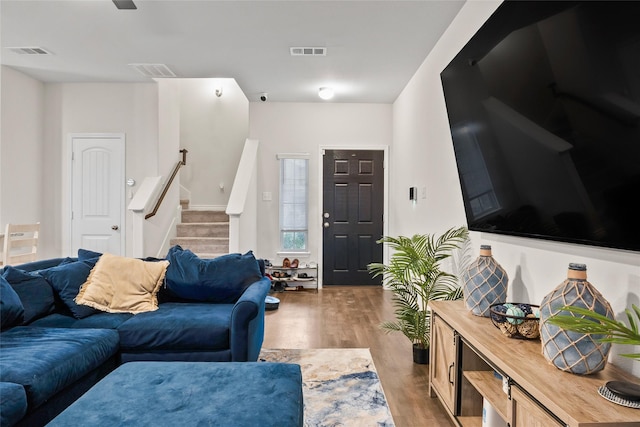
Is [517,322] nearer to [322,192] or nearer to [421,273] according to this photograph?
[421,273]

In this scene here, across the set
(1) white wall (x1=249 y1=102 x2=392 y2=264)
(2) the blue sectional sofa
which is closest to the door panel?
(1) white wall (x1=249 y1=102 x2=392 y2=264)

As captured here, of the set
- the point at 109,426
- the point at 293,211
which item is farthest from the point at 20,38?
the point at 109,426

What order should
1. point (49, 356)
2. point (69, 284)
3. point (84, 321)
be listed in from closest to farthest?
point (49, 356) → point (84, 321) → point (69, 284)

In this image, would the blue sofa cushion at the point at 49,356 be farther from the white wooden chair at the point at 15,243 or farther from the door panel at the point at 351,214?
the door panel at the point at 351,214

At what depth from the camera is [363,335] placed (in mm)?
3678

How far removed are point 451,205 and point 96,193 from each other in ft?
15.0

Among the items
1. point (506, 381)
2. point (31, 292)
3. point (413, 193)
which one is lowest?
point (506, 381)

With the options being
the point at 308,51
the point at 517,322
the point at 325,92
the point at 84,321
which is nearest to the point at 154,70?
the point at 308,51

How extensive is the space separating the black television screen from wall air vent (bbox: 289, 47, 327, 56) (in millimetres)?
1792

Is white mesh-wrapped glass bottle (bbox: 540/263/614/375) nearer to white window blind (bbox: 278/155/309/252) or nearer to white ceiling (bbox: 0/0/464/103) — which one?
white ceiling (bbox: 0/0/464/103)

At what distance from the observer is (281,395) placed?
5.19ft

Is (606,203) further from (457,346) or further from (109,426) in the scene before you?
(109,426)

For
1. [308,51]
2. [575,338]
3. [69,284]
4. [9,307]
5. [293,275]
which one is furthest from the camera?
[293,275]

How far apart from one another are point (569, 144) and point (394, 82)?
11.7 ft
